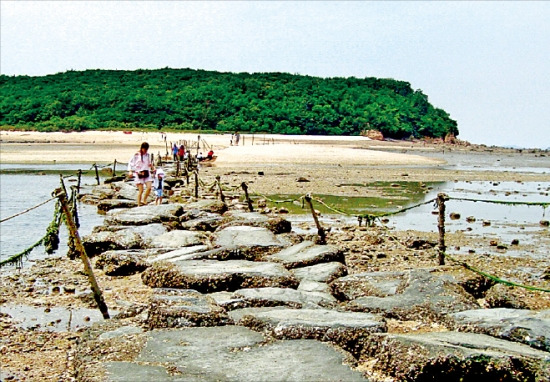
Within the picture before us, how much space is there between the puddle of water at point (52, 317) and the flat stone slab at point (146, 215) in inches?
200

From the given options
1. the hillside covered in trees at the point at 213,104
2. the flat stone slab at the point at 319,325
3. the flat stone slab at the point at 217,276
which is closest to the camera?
the flat stone slab at the point at 319,325

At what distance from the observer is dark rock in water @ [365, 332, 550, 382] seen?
4426 mm

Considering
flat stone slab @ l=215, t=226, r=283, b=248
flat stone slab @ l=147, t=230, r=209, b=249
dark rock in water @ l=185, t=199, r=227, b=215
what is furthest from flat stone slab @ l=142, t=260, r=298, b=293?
dark rock in water @ l=185, t=199, r=227, b=215

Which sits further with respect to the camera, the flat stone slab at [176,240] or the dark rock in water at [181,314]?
the flat stone slab at [176,240]

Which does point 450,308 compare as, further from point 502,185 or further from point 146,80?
point 146,80

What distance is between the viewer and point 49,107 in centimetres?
9181

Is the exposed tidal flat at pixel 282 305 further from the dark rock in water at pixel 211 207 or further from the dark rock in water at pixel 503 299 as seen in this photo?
the dark rock in water at pixel 211 207

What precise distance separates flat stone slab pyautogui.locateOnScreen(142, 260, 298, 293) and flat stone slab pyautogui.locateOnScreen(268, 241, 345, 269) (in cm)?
58

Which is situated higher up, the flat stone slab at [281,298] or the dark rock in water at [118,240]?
the flat stone slab at [281,298]

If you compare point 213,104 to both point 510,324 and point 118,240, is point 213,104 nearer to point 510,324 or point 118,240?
point 118,240

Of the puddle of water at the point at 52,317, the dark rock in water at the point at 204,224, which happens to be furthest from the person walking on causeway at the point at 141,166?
the puddle of water at the point at 52,317

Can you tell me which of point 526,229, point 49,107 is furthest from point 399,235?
point 49,107

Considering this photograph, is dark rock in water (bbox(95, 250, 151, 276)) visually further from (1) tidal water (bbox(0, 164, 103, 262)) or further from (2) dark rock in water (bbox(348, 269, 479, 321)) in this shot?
(2) dark rock in water (bbox(348, 269, 479, 321))

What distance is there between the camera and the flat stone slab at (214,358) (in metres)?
4.55
